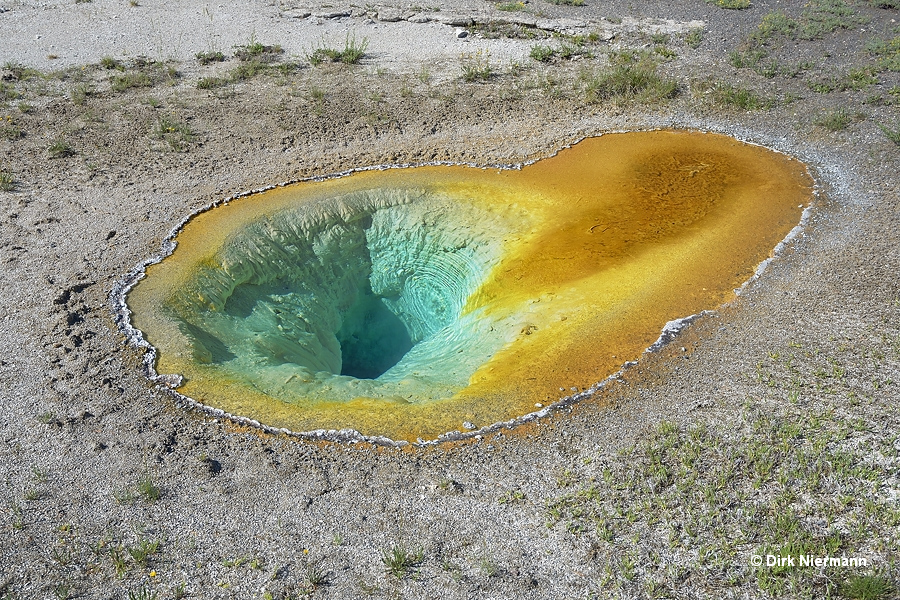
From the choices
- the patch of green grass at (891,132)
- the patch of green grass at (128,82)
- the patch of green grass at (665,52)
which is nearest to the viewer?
the patch of green grass at (891,132)

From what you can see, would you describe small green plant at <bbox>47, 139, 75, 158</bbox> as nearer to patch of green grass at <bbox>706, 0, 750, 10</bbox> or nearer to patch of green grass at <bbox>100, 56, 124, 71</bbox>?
patch of green grass at <bbox>100, 56, 124, 71</bbox>

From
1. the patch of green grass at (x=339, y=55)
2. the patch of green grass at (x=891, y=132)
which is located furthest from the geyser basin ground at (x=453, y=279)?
the patch of green grass at (x=339, y=55)

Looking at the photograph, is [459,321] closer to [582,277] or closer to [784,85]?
[582,277]

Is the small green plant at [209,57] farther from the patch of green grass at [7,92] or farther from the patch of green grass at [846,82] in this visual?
the patch of green grass at [846,82]

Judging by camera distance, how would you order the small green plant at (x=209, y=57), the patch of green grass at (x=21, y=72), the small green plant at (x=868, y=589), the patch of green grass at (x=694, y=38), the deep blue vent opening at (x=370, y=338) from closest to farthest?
the small green plant at (x=868, y=589)
the deep blue vent opening at (x=370, y=338)
the patch of green grass at (x=21, y=72)
the small green plant at (x=209, y=57)
the patch of green grass at (x=694, y=38)

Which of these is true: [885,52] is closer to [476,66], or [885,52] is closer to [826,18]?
[826,18]

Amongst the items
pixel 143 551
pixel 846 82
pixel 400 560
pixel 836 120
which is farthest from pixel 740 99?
pixel 143 551

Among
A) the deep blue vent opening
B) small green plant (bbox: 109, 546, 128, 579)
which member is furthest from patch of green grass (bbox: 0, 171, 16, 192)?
small green plant (bbox: 109, 546, 128, 579)
